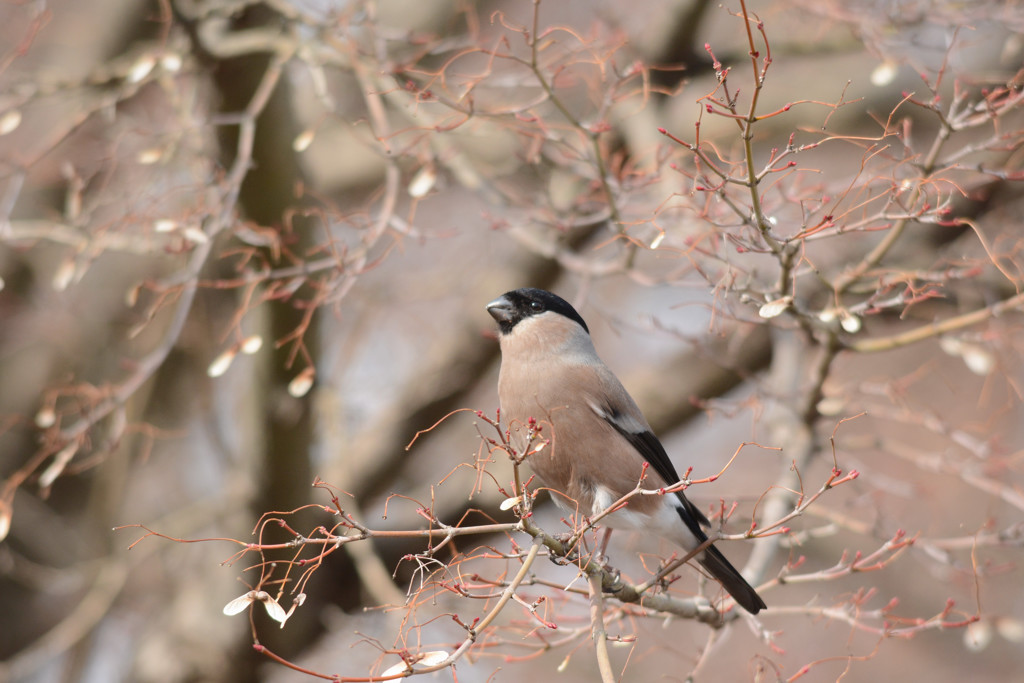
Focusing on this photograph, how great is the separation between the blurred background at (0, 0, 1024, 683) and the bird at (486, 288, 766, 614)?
0.18 meters

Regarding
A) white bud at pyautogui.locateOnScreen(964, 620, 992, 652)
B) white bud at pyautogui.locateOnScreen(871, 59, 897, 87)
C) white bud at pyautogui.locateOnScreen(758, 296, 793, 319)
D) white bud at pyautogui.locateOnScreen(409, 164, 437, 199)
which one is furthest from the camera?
white bud at pyautogui.locateOnScreen(871, 59, 897, 87)

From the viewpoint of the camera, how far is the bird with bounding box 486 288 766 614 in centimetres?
299

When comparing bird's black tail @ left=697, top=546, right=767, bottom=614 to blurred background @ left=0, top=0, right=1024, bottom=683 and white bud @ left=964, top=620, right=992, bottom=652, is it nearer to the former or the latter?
blurred background @ left=0, top=0, right=1024, bottom=683

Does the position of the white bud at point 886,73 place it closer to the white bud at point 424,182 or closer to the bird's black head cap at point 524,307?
the bird's black head cap at point 524,307

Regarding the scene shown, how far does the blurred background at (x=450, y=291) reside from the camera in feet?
9.55

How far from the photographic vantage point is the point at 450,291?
5.61 metres

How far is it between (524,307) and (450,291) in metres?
2.17

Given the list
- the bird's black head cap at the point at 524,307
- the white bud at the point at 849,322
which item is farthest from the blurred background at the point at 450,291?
the bird's black head cap at the point at 524,307

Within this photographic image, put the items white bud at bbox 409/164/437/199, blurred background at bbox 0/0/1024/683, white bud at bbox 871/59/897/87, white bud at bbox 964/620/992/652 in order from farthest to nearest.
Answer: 1. white bud at bbox 871/59/897/87
2. white bud at bbox 409/164/437/199
3. blurred background at bbox 0/0/1024/683
4. white bud at bbox 964/620/992/652

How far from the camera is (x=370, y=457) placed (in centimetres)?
488

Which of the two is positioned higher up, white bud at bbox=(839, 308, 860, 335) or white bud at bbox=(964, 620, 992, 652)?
white bud at bbox=(839, 308, 860, 335)

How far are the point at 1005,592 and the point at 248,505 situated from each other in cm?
627

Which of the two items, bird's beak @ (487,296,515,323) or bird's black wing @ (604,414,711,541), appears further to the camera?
bird's beak @ (487,296,515,323)

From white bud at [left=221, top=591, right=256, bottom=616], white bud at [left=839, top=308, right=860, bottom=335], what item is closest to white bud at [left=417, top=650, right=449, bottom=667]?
white bud at [left=221, top=591, right=256, bottom=616]
